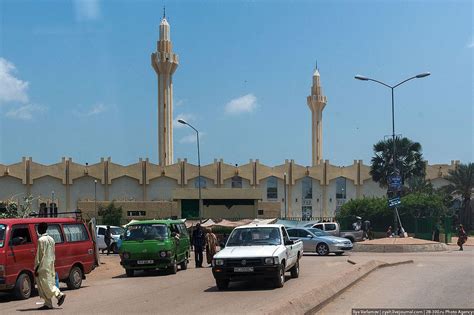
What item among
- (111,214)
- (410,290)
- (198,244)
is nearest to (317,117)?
(111,214)

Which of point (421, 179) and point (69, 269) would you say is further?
point (421, 179)

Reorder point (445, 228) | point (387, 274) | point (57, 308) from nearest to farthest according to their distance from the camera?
1. point (57, 308)
2. point (387, 274)
3. point (445, 228)

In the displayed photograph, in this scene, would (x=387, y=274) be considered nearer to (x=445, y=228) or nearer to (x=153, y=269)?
(x=153, y=269)

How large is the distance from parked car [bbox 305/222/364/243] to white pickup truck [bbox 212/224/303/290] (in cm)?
2625

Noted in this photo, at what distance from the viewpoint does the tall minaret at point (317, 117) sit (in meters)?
112

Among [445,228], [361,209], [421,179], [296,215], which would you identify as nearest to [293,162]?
[296,215]

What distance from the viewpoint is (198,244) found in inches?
952

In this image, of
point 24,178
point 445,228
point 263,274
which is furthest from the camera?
point 24,178

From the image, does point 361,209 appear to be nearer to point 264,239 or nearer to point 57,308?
point 264,239

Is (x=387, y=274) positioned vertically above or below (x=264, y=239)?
below

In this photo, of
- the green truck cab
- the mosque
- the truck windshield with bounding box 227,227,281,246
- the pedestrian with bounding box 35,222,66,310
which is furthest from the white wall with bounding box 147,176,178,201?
the pedestrian with bounding box 35,222,66,310

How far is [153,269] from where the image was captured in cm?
2142

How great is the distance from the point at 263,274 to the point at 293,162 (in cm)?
7941

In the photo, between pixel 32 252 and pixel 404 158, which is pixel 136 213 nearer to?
pixel 404 158
